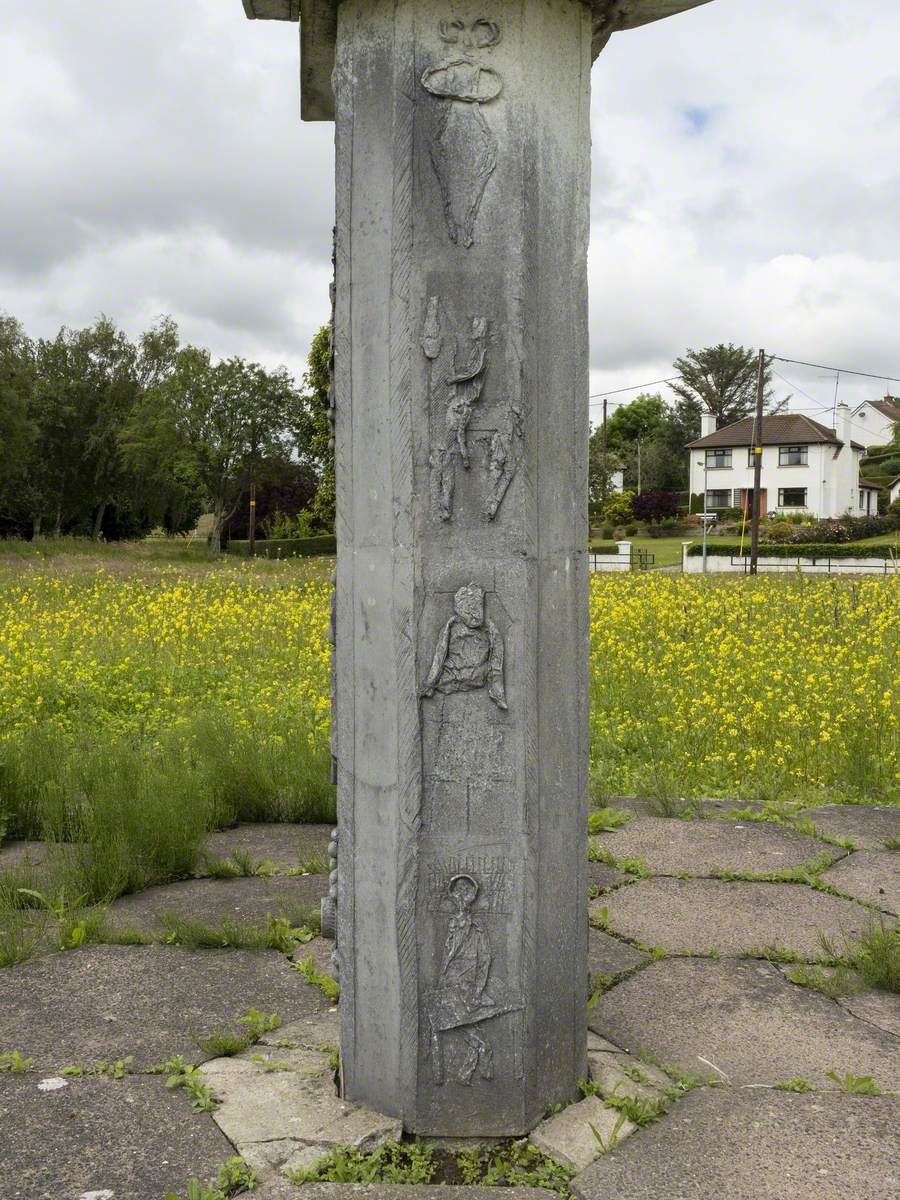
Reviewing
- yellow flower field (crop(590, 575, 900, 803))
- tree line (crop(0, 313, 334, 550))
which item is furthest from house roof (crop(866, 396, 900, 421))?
yellow flower field (crop(590, 575, 900, 803))

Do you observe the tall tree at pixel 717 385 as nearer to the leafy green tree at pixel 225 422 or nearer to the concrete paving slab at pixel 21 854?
the leafy green tree at pixel 225 422

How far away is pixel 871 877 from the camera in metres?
4.06

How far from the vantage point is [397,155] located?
229 cm

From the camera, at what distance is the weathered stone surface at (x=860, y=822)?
15.0ft

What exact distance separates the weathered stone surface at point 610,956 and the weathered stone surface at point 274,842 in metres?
1.30

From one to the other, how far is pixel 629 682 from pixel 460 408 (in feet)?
21.5

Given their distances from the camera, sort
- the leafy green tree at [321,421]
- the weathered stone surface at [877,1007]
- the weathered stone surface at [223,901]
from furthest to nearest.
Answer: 1. the leafy green tree at [321,421]
2. the weathered stone surface at [223,901]
3. the weathered stone surface at [877,1007]

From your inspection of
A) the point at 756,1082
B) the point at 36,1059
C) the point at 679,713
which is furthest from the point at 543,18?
the point at 679,713

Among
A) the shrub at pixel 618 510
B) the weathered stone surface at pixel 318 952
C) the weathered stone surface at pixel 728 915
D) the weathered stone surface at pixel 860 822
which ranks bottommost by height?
the weathered stone surface at pixel 318 952

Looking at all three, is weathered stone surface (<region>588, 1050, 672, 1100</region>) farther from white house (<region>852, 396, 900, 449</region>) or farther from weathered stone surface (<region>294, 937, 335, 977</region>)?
white house (<region>852, 396, 900, 449</region>)

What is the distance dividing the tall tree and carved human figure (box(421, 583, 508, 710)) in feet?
223

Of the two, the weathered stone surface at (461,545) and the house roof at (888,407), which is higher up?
the house roof at (888,407)

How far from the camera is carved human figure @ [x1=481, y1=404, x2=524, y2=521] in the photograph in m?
2.28

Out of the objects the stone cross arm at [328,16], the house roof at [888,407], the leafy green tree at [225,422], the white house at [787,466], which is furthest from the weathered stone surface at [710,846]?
the house roof at [888,407]
